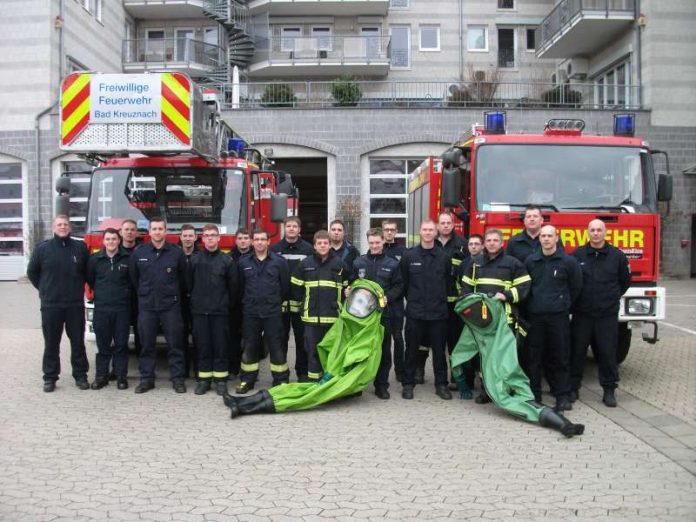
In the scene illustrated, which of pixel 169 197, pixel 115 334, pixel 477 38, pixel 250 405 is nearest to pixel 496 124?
pixel 169 197

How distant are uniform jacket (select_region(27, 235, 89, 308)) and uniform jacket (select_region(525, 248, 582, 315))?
4778 millimetres

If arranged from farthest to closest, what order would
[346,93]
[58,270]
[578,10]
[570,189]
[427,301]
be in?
[346,93], [578,10], [570,189], [58,270], [427,301]

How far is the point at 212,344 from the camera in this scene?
A: 25.5 ft

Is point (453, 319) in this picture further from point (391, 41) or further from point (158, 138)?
point (391, 41)

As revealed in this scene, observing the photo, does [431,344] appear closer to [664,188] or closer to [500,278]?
[500,278]

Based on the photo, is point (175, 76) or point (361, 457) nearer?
point (361, 457)

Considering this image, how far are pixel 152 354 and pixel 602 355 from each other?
466cm

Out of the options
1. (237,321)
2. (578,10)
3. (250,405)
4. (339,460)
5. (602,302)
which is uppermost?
(578,10)

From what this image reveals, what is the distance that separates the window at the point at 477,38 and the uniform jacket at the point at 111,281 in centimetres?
2572

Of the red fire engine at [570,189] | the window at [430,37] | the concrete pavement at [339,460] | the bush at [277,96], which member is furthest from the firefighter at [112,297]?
the window at [430,37]

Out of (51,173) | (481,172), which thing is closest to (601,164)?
(481,172)

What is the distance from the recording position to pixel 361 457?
5.54 meters

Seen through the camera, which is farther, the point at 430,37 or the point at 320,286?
the point at 430,37

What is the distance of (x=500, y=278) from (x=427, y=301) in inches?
33.5
